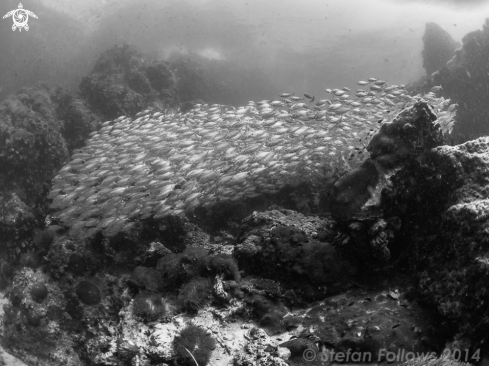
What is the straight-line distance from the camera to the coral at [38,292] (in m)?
9.14

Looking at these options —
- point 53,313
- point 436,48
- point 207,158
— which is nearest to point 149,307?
point 207,158

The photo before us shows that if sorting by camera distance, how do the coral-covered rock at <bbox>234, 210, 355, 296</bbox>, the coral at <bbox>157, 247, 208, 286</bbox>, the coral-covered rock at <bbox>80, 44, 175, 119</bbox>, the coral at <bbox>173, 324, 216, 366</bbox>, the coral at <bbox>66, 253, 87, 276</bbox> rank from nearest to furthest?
the coral at <bbox>173, 324, 216, 366</bbox> < the coral-covered rock at <bbox>234, 210, 355, 296</bbox> < the coral at <bbox>157, 247, 208, 286</bbox> < the coral at <bbox>66, 253, 87, 276</bbox> < the coral-covered rock at <bbox>80, 44, 175, 119</bbox>

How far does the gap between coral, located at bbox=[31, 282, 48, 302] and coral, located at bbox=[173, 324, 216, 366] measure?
21.4ft

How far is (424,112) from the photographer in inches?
231

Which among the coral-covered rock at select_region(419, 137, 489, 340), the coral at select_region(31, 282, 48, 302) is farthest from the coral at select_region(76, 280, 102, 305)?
the coral-covered rock at select_region(419, 137, 489, 340)

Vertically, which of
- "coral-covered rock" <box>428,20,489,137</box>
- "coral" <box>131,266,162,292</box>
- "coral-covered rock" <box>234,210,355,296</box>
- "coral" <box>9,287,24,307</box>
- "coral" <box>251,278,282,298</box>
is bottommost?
"coral" <box>9,287,24,307</box>

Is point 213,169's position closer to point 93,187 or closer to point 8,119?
point 93,187

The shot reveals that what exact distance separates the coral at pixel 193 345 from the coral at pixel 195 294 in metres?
0.46

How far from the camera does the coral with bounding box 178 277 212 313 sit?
17.6ft

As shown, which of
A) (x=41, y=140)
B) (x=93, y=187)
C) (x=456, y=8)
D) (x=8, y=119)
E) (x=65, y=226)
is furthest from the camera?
(x=456, y=8)

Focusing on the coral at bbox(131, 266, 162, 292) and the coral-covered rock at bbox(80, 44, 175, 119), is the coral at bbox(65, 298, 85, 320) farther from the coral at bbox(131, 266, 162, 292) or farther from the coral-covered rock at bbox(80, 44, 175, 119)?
the coral-covered rock at bbox(80, 44, 175, 119)

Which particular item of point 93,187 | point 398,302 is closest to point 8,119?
point 93,187

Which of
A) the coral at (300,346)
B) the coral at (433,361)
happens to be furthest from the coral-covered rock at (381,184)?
the coral at (300,346)

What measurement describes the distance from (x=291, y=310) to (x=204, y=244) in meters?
4.37
